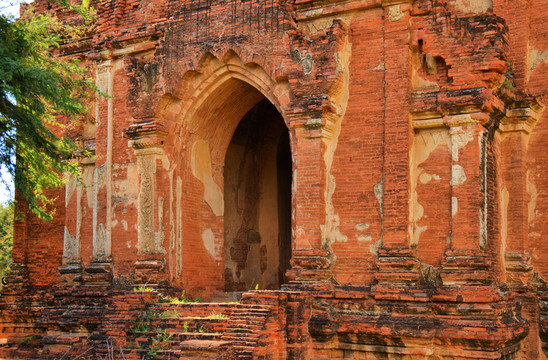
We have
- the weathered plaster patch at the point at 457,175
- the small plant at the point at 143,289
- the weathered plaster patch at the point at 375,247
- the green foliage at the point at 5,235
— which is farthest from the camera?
the green foliage at the point at 5,235

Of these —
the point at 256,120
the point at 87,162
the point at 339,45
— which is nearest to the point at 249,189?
the point at 256,120

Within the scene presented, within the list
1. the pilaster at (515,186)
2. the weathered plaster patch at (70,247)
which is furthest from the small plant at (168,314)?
the pilaster at (515,186)

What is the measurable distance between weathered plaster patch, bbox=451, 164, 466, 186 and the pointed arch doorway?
5.64 metres

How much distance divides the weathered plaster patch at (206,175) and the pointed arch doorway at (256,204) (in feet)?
2.83

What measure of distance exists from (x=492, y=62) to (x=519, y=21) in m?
1.52

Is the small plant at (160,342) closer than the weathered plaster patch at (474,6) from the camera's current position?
Yes

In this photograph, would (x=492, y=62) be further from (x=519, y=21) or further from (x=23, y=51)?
(x=23, y=51)

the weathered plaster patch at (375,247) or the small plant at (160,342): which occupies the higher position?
the weathered plaster patch at (375,247)

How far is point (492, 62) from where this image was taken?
10633 millimetres

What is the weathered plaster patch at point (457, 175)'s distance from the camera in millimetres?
10805

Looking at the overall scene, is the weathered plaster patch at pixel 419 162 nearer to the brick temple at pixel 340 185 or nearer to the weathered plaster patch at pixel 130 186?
the brick temple at pixel 340 185

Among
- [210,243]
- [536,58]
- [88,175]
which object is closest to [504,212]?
[536,58]

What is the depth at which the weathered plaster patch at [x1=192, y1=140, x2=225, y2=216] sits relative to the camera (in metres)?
13.9

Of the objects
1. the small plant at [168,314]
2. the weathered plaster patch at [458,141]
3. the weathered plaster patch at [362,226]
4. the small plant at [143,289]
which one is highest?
the weathered plaster patch at [458,141]
